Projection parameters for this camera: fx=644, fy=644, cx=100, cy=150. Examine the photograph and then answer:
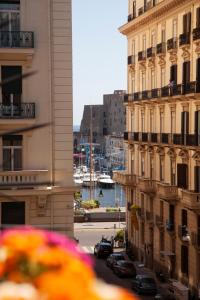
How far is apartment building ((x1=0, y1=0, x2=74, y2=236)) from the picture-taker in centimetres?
2003

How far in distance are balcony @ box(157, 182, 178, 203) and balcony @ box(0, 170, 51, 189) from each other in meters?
19.2

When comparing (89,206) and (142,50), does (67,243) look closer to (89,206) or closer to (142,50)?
(142,50)

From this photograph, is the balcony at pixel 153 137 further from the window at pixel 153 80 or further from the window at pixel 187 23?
the window at pixel 187 23

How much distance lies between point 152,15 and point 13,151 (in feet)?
81.5

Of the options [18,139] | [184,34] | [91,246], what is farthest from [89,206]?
[18,139]

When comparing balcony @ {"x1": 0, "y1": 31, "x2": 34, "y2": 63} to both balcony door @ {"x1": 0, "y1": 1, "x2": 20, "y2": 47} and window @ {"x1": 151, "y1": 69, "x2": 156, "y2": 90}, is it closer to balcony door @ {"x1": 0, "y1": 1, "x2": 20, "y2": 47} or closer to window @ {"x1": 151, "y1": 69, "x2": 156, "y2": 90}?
balcony door @ {"x1": 0, "y1": 1, "x2": 20, "y2": 47}

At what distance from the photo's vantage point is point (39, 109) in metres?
20.5

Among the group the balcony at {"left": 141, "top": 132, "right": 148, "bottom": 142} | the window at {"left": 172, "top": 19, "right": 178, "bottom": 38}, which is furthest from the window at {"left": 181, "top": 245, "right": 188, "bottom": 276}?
the window at {"left": 172, "top": 19, "right": 178, "bottom": 38}

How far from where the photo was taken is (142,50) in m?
45.7

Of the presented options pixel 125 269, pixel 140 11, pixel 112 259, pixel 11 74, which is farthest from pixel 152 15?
pixel 11 74

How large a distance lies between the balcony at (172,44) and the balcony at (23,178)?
20.6 metres

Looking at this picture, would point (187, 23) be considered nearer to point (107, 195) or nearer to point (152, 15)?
point (152, 15)

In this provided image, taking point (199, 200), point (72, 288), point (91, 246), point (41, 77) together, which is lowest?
point (91, 246)

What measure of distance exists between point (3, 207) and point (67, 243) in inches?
735
